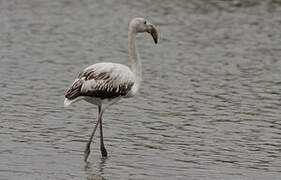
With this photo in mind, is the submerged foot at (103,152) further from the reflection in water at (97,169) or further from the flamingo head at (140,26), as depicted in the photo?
the flamingo head at (140,26)

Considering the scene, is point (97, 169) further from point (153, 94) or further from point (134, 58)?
point (153, 94)

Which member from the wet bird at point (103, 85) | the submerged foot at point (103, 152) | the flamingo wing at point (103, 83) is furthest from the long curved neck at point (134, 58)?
the submerged foot at point (103, 152)

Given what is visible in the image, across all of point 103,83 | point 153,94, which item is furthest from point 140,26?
point 153,94

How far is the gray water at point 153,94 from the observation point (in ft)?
36.7

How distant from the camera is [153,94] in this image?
15.9 metres

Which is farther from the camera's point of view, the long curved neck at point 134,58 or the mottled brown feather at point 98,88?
the long curved neck at point 134,58

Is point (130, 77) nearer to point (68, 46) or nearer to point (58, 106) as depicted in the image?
point (58, 106)

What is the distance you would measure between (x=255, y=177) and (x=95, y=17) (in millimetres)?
15399

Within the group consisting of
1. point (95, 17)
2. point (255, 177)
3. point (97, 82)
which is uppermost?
point (97, 82)

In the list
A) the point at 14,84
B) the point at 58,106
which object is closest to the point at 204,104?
the point at 58,106

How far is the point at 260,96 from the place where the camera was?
15.8 m

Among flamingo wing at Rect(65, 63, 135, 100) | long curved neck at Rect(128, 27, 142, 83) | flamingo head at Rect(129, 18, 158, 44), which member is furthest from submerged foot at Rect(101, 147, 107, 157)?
flamingo head at Rect(129, 18, 158, 44)

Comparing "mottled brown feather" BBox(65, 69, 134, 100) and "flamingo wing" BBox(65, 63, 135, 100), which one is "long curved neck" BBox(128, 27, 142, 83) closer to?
"flamingo wing" BBox(65, 63, 135, 100)

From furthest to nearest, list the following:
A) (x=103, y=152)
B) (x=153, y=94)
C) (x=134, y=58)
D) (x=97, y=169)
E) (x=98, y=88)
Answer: (x=153, y=94), (x=134, y=58), (x=103, y=152), (x=98, y=88), (x=97, y=169)
